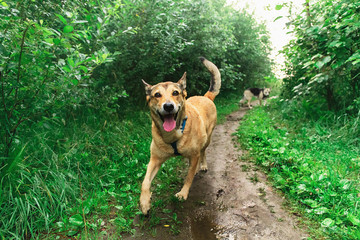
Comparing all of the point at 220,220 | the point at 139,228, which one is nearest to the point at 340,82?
the point at 220,220

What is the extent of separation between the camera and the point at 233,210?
9.00 ft

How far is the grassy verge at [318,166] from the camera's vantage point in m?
2.27

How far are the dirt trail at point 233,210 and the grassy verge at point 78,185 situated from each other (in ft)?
0.83

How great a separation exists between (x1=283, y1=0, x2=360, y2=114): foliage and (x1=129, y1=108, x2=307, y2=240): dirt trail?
2.38m

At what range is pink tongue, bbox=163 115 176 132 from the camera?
2.60 metres

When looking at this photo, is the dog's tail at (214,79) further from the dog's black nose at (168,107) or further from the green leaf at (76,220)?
the green leaf at (76,220)

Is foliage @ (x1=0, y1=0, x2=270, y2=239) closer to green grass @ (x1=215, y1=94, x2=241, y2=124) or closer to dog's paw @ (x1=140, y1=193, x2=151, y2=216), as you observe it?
dog's paw @ (x1=140, y1=193, x2=151, y2=216)

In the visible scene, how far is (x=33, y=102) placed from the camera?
2.51 meters

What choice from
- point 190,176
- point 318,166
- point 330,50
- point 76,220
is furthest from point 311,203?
point 330,50

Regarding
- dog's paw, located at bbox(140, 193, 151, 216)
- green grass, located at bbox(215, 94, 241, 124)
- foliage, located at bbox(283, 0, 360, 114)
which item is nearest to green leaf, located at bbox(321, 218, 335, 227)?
dog's paw, located at bbox(140, 193, 151, 216)

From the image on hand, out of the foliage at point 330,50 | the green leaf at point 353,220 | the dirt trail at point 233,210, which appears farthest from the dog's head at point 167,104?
the foliage at point 330,50

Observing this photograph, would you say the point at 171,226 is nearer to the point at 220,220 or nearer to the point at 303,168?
the point at 220,220

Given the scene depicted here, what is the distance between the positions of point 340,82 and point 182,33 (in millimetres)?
4153

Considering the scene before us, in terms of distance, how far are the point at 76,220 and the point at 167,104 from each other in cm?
166
